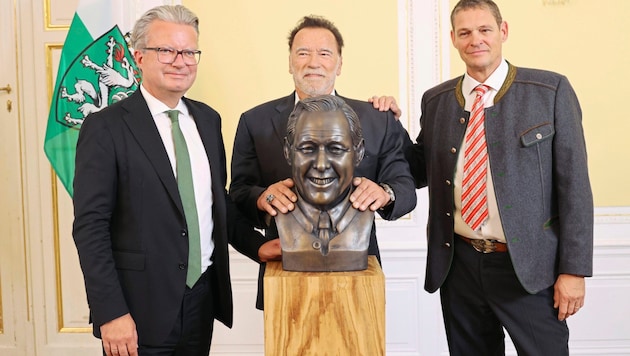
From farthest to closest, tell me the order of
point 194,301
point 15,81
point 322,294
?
1. point 15,81
2. point 194,301
3. point 322,294

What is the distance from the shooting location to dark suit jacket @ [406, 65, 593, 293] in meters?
2.60

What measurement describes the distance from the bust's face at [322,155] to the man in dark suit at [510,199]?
0.73m

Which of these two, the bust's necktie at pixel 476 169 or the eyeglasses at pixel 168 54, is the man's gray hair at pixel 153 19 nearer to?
the eyeglasses at pixel 168 54

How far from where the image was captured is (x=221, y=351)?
4.54 metres

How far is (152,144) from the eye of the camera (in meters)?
2.35

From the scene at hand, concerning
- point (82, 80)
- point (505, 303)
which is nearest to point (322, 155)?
point (505, 303)

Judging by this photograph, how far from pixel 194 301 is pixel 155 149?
2.08 feet

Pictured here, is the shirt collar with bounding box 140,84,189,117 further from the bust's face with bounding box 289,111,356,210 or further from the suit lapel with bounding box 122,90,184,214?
the bust's face with bounding box 289,111,356,210

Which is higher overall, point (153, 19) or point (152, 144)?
point (153, 19)

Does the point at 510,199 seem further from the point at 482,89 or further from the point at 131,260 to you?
the point at 131,260

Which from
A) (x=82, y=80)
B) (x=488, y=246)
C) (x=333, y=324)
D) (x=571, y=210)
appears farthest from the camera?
(x=82, y=80)

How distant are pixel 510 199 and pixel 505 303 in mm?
470

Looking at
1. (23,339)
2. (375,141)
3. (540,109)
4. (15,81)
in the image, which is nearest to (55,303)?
(23,339)

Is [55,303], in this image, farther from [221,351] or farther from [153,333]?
[153,333]
